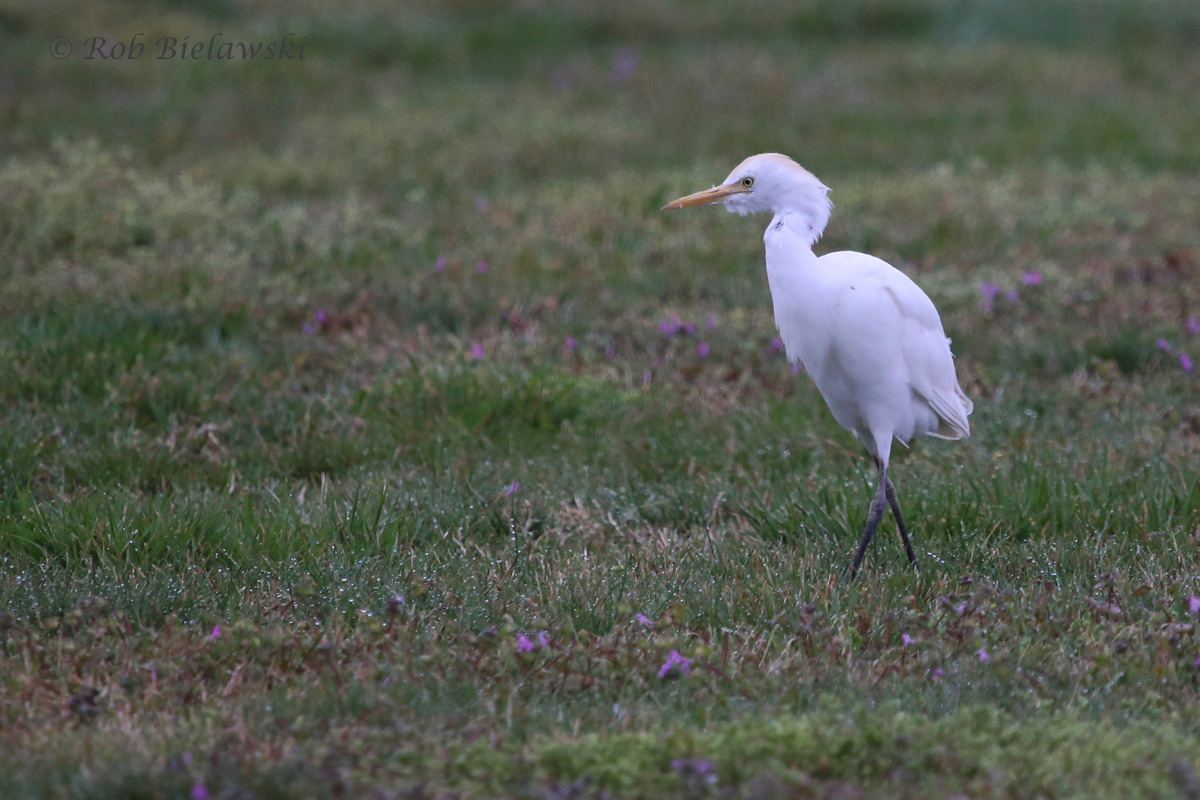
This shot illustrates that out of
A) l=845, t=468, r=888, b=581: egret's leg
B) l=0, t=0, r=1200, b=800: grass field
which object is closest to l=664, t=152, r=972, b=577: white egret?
l=845, t=468, r=888, b=581: egret's leg

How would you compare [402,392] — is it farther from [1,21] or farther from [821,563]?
[1,21]

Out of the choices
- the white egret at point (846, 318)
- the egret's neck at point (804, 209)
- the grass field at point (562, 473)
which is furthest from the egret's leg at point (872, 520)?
the egret's neck at point (804, 209)

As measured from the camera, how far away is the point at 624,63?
14.2 m

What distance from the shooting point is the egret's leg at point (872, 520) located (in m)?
4.13

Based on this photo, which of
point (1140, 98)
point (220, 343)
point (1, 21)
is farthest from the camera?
point (1, 21)

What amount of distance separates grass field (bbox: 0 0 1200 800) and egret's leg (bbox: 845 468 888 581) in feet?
0.42

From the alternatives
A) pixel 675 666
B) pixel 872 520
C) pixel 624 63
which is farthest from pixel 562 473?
pixel 624 63

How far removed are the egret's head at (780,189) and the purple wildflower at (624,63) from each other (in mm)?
9518

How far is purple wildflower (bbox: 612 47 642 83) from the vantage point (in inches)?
540

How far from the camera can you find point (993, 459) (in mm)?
5094

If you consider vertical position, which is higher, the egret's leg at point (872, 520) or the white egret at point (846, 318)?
the white egret at point (846, 318)

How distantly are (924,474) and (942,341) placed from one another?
68cm

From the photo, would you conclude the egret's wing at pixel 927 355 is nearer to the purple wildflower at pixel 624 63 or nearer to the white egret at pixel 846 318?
the white egret at pixel 846 318

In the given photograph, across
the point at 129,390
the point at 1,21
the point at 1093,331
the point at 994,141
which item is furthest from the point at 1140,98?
the point at 1,21
